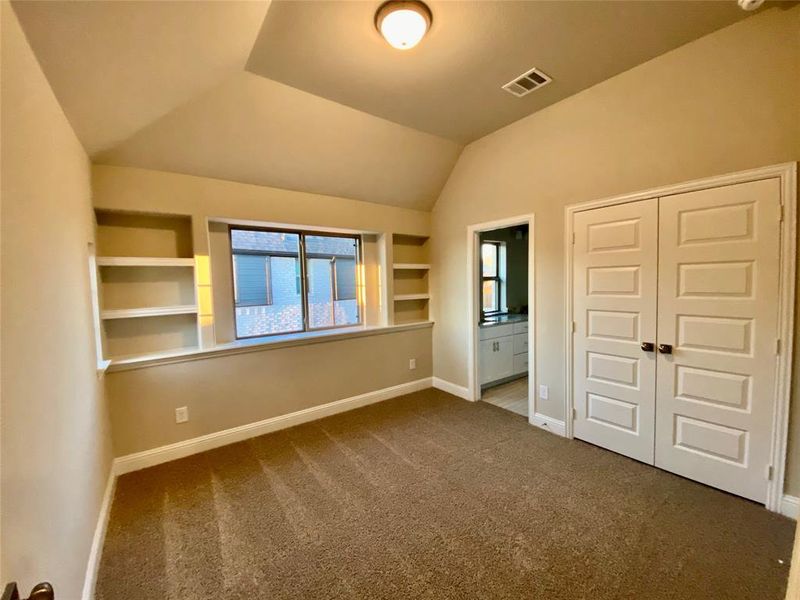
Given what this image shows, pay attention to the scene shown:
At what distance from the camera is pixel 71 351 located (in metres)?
1.51

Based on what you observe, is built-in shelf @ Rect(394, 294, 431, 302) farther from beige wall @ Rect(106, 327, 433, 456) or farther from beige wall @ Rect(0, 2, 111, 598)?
beige wall @ Rect(0, 2, 111, 598)

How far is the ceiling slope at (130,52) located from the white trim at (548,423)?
3.68 metres

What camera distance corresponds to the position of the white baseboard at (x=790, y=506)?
1.88 meters

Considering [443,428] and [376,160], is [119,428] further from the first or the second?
[376,160]

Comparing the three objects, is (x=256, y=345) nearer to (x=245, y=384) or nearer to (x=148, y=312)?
(x=245, y=384)

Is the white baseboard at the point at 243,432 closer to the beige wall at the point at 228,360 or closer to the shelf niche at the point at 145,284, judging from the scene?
the beige wall at the point at 228,360

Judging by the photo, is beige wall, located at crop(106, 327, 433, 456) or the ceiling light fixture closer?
the ceiling light fixture

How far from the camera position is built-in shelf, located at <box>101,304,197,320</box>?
94.6 inches

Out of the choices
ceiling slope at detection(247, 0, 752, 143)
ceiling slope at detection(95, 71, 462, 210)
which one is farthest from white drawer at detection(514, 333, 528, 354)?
ceiling slope at detection(247, 0, 752, 143)

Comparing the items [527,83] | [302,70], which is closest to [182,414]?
[302,70]

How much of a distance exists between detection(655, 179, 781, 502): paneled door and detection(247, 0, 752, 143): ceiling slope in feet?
3.50

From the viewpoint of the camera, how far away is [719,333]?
2.11 m

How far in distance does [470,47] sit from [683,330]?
2.42 meters

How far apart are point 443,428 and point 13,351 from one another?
9.66ft
